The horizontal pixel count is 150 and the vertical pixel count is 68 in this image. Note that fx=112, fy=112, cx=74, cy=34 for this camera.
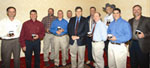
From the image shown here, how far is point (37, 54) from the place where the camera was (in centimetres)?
315

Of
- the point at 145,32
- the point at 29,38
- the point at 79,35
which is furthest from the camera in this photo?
the point at 79,35

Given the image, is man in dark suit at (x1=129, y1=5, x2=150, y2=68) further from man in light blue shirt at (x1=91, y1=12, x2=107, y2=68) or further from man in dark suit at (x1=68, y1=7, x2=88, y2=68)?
man in dark suit at (x1=68, y1=7, x2=88, y2=68)

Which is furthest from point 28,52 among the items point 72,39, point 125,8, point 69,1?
point 125,8

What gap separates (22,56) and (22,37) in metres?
2.18

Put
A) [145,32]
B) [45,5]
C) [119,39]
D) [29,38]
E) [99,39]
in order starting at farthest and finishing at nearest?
1. [45,5]
2. [29,38]
3. [99,39]
4. [145,32]
5. [119,39]

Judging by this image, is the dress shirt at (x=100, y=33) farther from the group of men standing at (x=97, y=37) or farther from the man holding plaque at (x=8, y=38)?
the man holding plaque at (x=8, y=38)

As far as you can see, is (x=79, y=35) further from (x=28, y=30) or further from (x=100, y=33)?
(x=28, y=30)

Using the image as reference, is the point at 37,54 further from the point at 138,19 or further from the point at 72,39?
the point at 138,19

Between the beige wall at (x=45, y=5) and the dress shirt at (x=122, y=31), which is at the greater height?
the beige wall at (x=45, y=5)

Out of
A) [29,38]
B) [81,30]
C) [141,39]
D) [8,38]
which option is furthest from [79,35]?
[8,38]

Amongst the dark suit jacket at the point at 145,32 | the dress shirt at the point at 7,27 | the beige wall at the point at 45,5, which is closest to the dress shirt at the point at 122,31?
the dark suit jacket at the point at 145,32

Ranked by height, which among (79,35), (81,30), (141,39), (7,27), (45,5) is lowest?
(141,39)

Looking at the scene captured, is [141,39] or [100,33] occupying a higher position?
[100,33]

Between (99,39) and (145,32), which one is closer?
(145,32)
